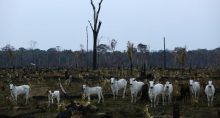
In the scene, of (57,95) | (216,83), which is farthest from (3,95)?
(216,83)

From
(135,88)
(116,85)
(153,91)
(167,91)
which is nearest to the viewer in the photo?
(153,91)

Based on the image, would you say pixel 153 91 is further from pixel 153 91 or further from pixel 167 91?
pixel 167 91

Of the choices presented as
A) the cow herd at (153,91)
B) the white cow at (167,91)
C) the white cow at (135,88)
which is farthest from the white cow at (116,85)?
the white cow at (167,91)

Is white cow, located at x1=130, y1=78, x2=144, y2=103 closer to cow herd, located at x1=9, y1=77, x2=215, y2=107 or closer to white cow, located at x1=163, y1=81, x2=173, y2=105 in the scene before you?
cow herd, located at x1=9, y1=77, x2=215, y2=107

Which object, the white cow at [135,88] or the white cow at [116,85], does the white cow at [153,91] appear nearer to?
the white cow at [135,88]

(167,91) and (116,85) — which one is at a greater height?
(116,85)

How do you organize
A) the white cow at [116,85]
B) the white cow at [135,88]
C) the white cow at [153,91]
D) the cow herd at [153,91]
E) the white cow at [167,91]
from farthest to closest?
the white cow at [116,85], the white cow at [135,88], the white cow at [167,91], the cow herd at [153,91], the white cow at [153,91]

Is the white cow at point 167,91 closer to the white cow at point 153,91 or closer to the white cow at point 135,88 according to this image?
the white cow at point 153,91

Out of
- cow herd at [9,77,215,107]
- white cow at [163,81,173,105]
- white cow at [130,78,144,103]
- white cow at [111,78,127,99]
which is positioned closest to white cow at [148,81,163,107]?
cow herd at [9,77,215,107]

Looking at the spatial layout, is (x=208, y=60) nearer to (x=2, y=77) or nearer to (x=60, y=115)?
(x=2, y=77)

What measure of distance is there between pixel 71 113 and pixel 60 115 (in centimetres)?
51

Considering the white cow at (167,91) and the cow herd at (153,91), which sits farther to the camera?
the white cow at (167,91)

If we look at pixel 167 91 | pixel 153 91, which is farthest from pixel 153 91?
pixel 167 91

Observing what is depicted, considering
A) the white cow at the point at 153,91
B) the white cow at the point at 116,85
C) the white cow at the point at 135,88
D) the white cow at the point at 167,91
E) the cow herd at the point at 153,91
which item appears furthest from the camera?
the white cow at the point at 116,85
